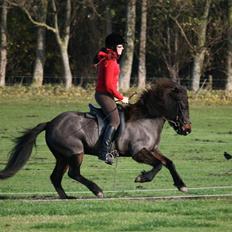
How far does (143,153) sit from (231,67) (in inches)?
1613

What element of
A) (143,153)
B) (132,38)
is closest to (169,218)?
(143,153)

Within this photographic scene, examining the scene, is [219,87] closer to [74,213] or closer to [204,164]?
[204,164]

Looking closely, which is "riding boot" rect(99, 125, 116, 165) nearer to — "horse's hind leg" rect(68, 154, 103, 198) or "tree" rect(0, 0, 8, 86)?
"horse's hind leg" rect(68, 154, 103, 198)

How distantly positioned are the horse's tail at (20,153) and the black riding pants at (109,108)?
97cm

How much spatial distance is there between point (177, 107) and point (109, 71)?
1.38 m

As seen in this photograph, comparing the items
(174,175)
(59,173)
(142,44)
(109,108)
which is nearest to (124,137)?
(109,108)

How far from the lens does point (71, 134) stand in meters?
19.0

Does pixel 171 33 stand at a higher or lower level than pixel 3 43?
higher

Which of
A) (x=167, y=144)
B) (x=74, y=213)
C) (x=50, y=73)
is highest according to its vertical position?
(x=74, y=213)

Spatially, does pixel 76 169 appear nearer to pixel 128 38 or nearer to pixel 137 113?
pixel 137 113

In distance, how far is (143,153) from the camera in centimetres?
1909

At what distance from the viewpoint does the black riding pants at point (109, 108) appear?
62.9 ft

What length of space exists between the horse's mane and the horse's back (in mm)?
814

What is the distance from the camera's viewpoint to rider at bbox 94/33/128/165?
62.6 feet
